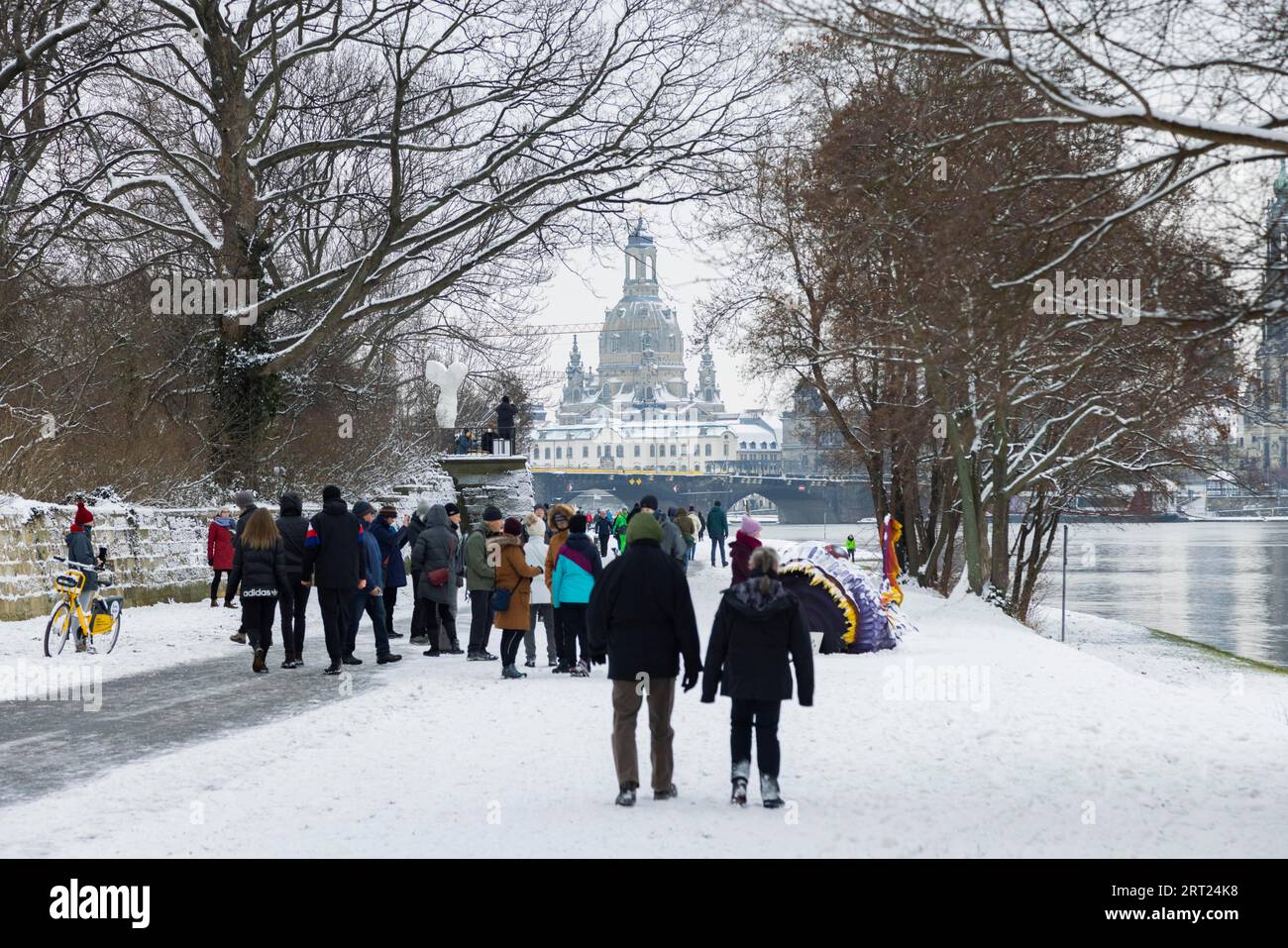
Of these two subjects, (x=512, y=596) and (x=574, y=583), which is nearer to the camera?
(x=574, y=583)

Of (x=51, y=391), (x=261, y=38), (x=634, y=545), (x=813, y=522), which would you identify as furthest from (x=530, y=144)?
(x=813, y=522)

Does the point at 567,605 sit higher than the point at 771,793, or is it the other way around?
the point at 567,605

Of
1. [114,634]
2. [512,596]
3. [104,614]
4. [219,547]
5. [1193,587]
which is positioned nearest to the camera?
[512,596]

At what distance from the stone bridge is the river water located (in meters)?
58.0

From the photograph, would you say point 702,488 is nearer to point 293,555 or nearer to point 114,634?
point 114,634

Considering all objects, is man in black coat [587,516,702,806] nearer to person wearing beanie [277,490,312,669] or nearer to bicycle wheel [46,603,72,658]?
person wearing beanie [277,490,312,669]

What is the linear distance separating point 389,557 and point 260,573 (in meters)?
4.49

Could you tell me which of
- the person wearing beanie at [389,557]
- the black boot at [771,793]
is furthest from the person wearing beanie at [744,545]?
the black boot at [771,793]

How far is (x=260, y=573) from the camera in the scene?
15.8 metres

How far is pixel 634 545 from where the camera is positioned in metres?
9.46

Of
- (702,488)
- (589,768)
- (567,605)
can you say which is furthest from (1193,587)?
(702,488)

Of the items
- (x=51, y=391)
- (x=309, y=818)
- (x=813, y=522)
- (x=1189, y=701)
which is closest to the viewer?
(x=309, y=818)

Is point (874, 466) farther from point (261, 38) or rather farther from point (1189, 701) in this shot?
point (1189, 701)

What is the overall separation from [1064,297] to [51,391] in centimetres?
2074
